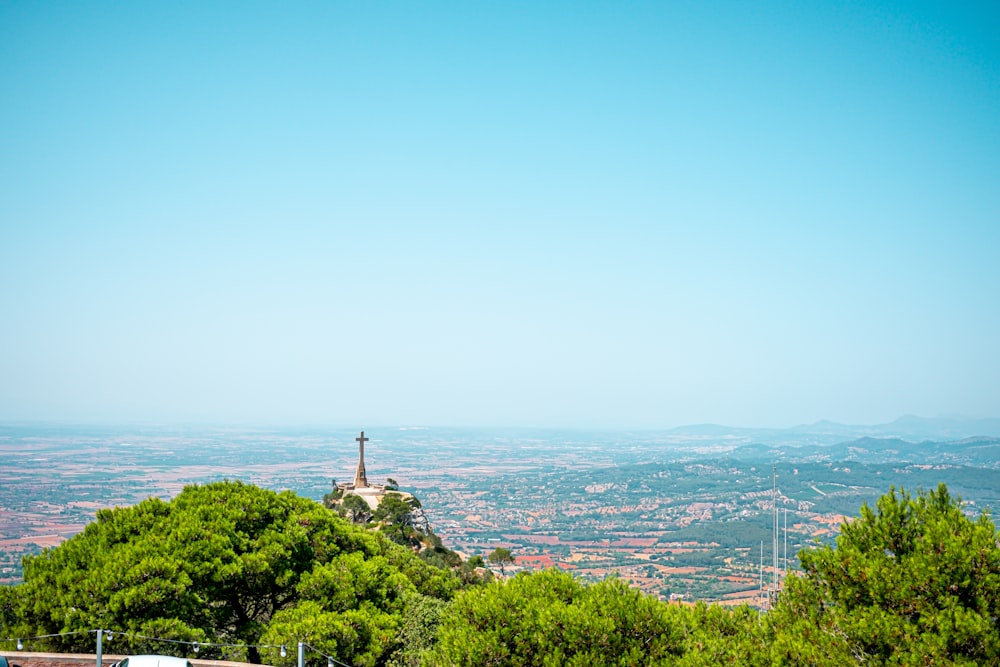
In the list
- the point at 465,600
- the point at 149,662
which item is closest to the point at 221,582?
the point at 149,662

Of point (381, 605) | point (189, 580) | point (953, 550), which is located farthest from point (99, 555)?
point (953, 550)

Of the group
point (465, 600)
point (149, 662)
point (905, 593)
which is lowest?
point (149, 662)

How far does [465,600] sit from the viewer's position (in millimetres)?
13789

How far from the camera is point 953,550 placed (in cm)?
1027

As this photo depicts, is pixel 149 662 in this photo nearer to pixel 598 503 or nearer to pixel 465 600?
pixel 465 600

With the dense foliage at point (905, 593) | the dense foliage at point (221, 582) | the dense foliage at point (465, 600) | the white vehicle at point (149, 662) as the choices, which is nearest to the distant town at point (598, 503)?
the dense foliage at point (221, 582)

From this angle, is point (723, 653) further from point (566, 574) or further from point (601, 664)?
point (566, 574)

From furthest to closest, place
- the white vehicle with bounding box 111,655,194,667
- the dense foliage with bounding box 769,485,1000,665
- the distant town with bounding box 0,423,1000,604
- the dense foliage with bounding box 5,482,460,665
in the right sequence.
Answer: the distant town with bounding box 0,423,1000,604, the dense foliage with bounding box 5,482,460,665, the white vehicle with bounding box 111,655,194,667, the dense foliage with bounding box 769,485,1000,665

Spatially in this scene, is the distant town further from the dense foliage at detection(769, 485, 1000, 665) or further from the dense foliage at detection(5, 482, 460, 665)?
the dense foliage at detection(769, 485, 1000, 665)

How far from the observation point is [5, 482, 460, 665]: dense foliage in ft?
50.8

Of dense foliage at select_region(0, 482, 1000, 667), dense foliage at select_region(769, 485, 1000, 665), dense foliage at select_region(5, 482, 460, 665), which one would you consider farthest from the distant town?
dense foliage at select_region(769, 485, 1000, 665)

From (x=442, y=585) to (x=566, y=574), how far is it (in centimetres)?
941

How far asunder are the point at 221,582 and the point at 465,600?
674cm

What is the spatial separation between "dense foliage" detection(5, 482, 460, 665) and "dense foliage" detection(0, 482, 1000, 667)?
0.04 meters
